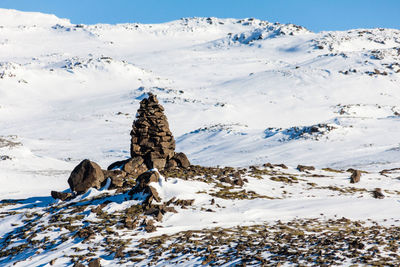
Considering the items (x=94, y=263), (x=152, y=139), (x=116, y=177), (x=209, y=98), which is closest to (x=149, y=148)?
(x=152, y=139)

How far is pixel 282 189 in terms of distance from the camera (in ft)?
62.4

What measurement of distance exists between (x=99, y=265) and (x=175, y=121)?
191ft

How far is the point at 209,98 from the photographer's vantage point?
261 ft

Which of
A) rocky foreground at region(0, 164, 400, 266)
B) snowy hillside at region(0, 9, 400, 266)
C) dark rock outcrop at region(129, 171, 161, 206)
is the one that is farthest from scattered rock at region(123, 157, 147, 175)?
dark rock outcrop at region(129, 171, 161, 206)

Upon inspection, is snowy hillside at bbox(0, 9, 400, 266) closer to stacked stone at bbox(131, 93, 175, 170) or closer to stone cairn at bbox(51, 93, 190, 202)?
stone cairn at bbox(51, 93, 190, 202)

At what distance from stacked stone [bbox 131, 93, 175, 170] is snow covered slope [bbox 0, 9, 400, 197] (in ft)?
32.1

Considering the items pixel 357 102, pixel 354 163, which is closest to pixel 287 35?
pixel 357 102

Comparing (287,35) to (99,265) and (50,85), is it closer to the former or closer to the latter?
(50,85)

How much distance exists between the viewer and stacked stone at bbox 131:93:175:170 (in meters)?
21.9

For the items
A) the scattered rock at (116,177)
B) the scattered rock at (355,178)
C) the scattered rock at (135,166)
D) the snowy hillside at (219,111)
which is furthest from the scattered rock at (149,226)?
the scattered rock at (355,178)

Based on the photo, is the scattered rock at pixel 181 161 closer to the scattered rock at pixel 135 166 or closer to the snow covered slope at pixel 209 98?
the scattered rock at pixel 135 166

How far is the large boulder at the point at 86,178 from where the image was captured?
17875mm

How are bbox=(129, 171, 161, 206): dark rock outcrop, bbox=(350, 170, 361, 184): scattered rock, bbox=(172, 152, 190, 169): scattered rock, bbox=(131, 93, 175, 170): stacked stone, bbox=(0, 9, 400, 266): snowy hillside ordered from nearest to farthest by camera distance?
bbox=(129, 171, 161, 206): dark rock outcrop, bbox=(0, 9, 400, 266): snowy hillside, bbox=(350, 170, 361, 184): scattered rock, bbox=(131, 93, 175, 170): stacked stone, bbox=(172, 152, 190, 169): scattered rock

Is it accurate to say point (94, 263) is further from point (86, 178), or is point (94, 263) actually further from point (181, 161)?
point (181, 161)
